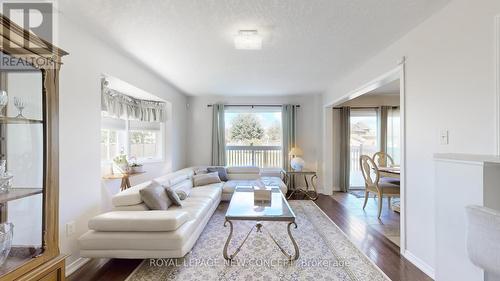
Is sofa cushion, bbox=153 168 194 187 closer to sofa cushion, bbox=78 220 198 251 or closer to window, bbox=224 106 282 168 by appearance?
sofa cushion, bbox=78 220 198 251

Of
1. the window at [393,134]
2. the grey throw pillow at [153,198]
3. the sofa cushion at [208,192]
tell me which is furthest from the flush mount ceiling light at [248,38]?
the window at [393,134]

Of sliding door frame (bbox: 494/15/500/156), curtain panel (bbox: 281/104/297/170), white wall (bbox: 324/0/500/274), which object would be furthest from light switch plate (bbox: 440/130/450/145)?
curtain panel (bbox: 281/104/297/170)

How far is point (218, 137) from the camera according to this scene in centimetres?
564

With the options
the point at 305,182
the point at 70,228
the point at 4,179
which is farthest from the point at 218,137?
the point at 4,179

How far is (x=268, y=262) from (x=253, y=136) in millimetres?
3737

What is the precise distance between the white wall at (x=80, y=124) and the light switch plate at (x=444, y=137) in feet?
11.0

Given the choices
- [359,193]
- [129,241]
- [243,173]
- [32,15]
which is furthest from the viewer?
[359,193]

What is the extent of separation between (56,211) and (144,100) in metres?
3.20

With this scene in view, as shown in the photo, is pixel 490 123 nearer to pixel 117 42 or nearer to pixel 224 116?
pixel 117 42

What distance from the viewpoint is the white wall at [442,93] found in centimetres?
162

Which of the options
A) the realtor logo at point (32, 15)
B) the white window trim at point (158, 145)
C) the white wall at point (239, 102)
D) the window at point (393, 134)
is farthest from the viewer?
the white wall at point (239, 102)

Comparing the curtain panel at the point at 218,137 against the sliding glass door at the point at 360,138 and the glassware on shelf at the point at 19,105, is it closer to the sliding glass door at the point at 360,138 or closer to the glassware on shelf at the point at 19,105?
the sliding glass door at the point at 360,138

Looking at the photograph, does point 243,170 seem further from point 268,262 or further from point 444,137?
point 444,137

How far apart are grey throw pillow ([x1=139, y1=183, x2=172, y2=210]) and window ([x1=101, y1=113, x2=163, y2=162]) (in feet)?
4.48
